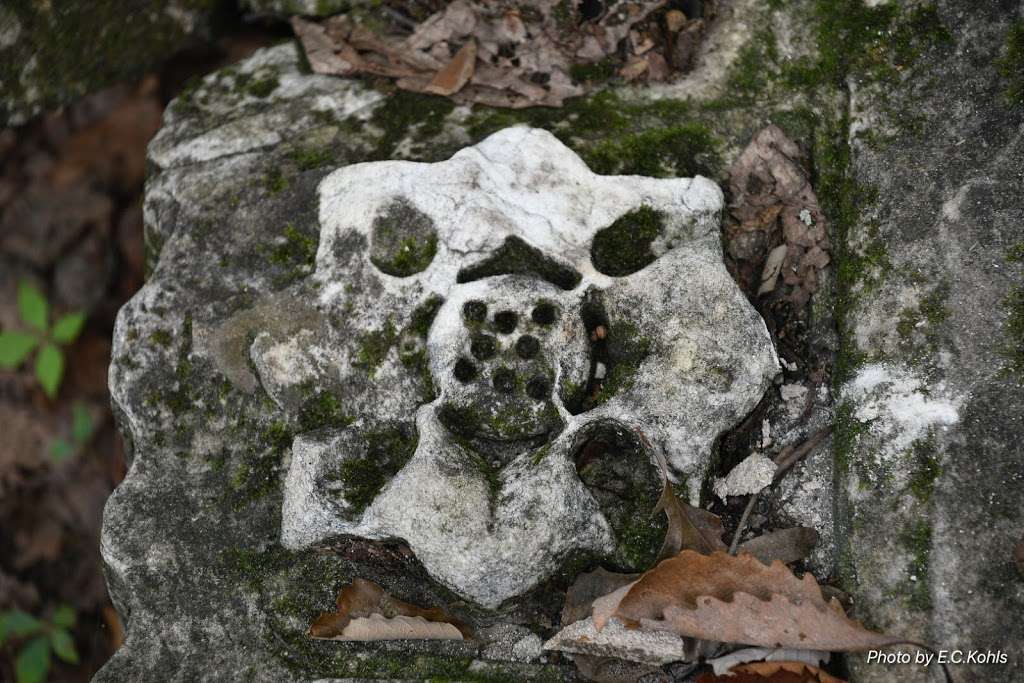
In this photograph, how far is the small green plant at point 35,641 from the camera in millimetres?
2984

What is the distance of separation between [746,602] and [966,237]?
34.5 inches

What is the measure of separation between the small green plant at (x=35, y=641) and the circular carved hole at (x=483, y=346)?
2121mm

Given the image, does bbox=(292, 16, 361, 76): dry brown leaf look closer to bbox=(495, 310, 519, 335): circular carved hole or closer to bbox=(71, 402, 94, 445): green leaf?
bbox=(495, 310, 519, 335): circular carved hole

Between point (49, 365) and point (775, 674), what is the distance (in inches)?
99.2

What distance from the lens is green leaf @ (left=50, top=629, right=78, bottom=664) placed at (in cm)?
301

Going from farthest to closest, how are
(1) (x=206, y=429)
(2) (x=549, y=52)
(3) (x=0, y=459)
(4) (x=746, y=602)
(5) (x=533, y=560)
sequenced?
(3) (x=0, y=459) < (2) (x=549, y=52) < (1) (x=206, y=429) < (5) (x=533, y=560) < (4) (x=746, y=602)

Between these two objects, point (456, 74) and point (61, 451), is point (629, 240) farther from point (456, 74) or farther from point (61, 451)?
point (61, 451)

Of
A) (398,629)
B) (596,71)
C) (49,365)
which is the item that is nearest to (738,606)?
(398,629)

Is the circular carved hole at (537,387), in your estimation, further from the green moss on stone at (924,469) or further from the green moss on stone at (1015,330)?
the green moss on stone at (1015,330)

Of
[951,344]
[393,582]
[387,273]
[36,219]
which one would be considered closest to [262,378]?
[387,273]

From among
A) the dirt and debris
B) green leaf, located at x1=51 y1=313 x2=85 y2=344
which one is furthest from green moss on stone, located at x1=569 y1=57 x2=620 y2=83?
green leaf, located at x1=51 y1=313 x2=85 y2=344

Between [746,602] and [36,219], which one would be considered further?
[36,219]

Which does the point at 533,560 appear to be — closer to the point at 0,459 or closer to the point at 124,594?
the point at 124,594

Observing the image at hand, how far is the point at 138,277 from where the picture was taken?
11.1 feet
